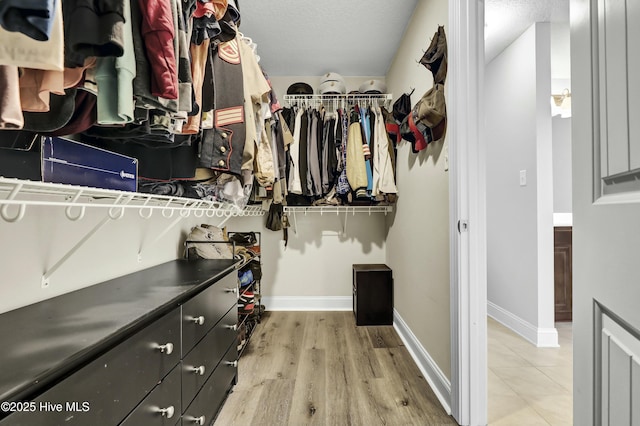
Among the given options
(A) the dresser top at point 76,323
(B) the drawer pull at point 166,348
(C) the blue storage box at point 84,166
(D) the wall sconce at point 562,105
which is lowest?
(B) the drawer pull at point 166,348

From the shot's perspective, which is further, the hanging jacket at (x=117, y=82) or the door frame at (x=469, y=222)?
the door frame at (x=469, y=222)

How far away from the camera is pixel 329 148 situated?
2.71 metres

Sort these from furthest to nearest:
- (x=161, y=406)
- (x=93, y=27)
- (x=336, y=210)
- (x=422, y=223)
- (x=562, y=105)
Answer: (x=336, y=210)
(x=562, y=105)
(x=422, y=223)
(x=161, y=406)
(x=93, y=27)

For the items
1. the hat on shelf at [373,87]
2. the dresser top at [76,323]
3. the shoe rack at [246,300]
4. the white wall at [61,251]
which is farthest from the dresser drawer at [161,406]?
the hat on shelf at [373,87]

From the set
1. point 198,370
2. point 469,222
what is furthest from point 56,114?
point 469,222

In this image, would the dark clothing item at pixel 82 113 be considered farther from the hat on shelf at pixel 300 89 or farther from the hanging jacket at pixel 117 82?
the hat on shelf at pixel 300 89

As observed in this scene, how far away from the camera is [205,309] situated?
1.29 meters

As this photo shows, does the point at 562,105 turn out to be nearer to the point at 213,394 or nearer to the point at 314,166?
the point at 314,166

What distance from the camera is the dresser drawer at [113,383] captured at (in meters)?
0.57

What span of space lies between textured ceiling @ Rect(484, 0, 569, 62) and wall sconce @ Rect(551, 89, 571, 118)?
1.00 meters

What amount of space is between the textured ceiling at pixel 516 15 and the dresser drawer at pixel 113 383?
2.71 meters

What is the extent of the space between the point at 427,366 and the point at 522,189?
5.23ft

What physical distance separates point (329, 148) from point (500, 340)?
6.89 feet

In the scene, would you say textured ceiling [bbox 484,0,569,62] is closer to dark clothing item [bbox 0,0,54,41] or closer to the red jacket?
the red jacket
